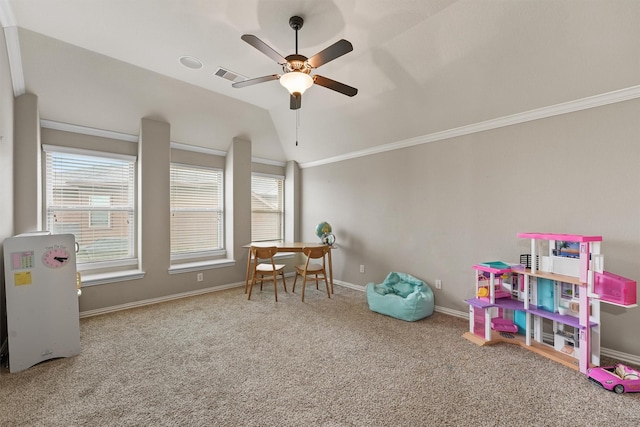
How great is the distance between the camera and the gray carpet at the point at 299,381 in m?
1.76

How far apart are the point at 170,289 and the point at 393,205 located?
3.59 m

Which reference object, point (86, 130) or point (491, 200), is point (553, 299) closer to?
point (491, 200)

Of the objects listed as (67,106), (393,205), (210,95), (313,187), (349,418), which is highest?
(210,95)

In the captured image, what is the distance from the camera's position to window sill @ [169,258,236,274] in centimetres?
421

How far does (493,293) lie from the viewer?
2760 millimetres

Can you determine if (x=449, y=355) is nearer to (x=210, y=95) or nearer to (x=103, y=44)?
(x=210, y=95)

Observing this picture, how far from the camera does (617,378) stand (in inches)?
78.6

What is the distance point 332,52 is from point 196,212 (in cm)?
377

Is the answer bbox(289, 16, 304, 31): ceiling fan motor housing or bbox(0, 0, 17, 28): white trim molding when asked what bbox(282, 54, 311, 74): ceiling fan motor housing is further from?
bbox(0, 0, 17, 28): white trim molding

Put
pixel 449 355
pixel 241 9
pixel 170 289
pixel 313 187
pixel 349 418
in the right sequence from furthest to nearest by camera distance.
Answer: pixel 313 187 < pixel 170 289 < pixel 449 355 < pixel 241 9 < pixel 349 418

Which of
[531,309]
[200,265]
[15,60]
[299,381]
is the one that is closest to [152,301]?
[200,265]

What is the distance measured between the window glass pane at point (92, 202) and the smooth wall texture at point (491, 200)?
333 centimetres

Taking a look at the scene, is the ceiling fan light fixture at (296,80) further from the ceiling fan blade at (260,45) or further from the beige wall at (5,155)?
the beige wall at (5,155)

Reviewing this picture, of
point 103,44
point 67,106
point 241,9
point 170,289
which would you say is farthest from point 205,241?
point 241,9
